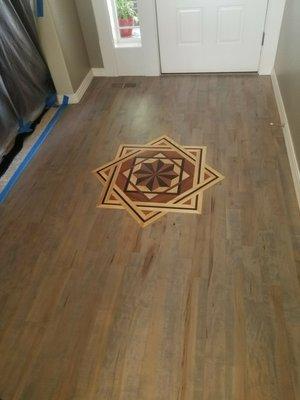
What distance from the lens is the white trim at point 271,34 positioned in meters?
2.45

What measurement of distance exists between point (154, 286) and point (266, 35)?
2.30 m

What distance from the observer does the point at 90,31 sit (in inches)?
111

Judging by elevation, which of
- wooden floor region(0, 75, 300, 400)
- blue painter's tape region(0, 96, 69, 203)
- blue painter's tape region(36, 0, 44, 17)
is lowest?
wooden floor region(0, 75, 300, 400)

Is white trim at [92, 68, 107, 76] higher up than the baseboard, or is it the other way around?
white trim at [92, 68, 107, 76]

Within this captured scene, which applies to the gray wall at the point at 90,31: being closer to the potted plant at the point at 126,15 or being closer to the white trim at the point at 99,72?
the white trim at the point at 99,72


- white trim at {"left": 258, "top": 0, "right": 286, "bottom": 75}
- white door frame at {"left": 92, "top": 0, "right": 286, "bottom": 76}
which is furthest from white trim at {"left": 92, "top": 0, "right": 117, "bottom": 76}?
white trim at {"left": 258, "top": 0, "right": 286, "bottom": 75}

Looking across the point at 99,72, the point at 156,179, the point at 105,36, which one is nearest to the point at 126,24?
the point at 105,36

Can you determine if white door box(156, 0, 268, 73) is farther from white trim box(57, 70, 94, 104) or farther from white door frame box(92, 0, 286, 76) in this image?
white trim box(57, 70, 94, 104)

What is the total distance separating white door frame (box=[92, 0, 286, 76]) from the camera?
2475mm

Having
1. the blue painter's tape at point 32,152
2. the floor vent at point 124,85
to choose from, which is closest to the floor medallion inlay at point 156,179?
the blue painter's tape at point 32,152

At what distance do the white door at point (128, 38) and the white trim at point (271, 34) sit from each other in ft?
3.02

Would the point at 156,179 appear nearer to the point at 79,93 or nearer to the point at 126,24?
the point at 79,93

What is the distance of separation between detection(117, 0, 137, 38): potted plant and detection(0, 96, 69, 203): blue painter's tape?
0.87m

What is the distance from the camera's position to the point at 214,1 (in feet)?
8.32
